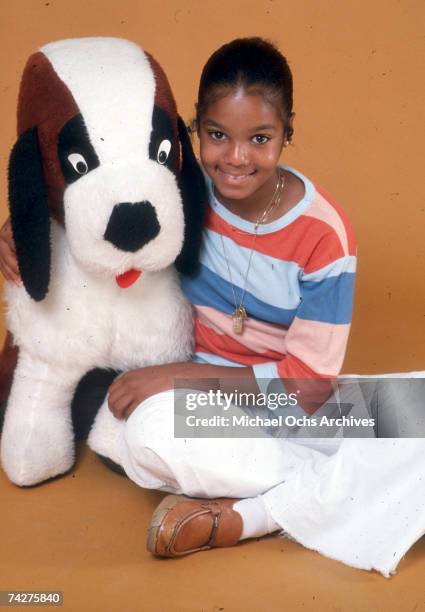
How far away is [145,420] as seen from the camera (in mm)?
1289

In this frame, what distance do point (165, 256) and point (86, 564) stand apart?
378 mm

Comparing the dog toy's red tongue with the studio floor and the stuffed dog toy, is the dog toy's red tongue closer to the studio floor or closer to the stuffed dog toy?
the stuffed dog toy

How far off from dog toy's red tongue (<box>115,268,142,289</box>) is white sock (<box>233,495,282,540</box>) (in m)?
0.30

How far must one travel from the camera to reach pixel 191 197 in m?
1.32

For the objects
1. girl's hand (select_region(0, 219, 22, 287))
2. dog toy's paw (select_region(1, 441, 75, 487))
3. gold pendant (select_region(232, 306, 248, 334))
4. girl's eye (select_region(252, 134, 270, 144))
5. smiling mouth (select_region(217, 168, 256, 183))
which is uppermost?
girl's eye (select_region(252, 134, 270, 144))

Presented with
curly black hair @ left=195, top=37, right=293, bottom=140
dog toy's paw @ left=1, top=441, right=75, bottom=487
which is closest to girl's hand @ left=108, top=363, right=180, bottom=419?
dog toy's paw @ left=1, top=441, right=75, bottom=487

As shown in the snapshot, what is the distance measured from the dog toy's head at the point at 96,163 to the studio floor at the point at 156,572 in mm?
309

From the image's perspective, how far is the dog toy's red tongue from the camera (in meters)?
1.27

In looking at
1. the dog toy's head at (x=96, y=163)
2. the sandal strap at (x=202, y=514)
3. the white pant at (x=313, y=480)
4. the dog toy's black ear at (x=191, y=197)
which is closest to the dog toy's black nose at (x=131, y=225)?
the dog toy's head at (x=96, y=163)

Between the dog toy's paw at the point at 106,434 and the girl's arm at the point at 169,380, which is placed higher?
the girl's arm at the point at 169,380

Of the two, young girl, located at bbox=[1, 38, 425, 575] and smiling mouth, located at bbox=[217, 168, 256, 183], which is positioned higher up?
smiling mouth, located at bbox=[217, 168, 256, 183]

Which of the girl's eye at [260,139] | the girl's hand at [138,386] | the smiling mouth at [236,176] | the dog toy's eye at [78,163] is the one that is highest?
the girl's eye at [260,139]

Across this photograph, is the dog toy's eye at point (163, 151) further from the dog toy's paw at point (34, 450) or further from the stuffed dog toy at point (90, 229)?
the dog toy's paw at point (34, 450)

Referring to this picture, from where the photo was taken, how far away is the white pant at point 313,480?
1.23 m
